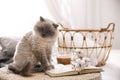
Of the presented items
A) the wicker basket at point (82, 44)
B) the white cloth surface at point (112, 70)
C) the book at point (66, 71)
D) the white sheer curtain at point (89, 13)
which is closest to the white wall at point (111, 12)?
the white sheer curtain at point (89, 13)

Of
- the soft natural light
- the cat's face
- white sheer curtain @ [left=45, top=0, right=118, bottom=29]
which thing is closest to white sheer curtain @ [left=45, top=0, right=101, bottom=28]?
white sheer curtain @ [left=45, top=0, right=118, bottom=29]

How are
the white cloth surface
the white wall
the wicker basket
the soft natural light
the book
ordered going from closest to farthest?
the book
the white cloth surface
the wicker basket
the soft natural light
the white wall

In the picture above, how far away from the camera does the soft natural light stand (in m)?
2.04

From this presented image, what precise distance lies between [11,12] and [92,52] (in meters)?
0.85

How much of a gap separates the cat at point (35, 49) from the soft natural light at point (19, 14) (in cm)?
86

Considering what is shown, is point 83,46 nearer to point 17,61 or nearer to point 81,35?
point 81,35

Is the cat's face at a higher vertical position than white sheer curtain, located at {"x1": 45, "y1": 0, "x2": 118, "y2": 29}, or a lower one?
lower

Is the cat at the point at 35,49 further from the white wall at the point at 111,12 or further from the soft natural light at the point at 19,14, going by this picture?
the white wall at the point at 111,12

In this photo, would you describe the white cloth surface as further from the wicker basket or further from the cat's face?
the cat's face

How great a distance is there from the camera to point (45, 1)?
2.12m

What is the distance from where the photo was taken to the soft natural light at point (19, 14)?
204 centimetres

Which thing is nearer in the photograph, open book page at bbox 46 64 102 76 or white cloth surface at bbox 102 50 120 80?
open book page at bbox 46 64 102 76

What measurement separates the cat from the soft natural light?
862mm

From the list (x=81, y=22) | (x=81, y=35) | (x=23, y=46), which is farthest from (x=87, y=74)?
(x=81, y=22)
